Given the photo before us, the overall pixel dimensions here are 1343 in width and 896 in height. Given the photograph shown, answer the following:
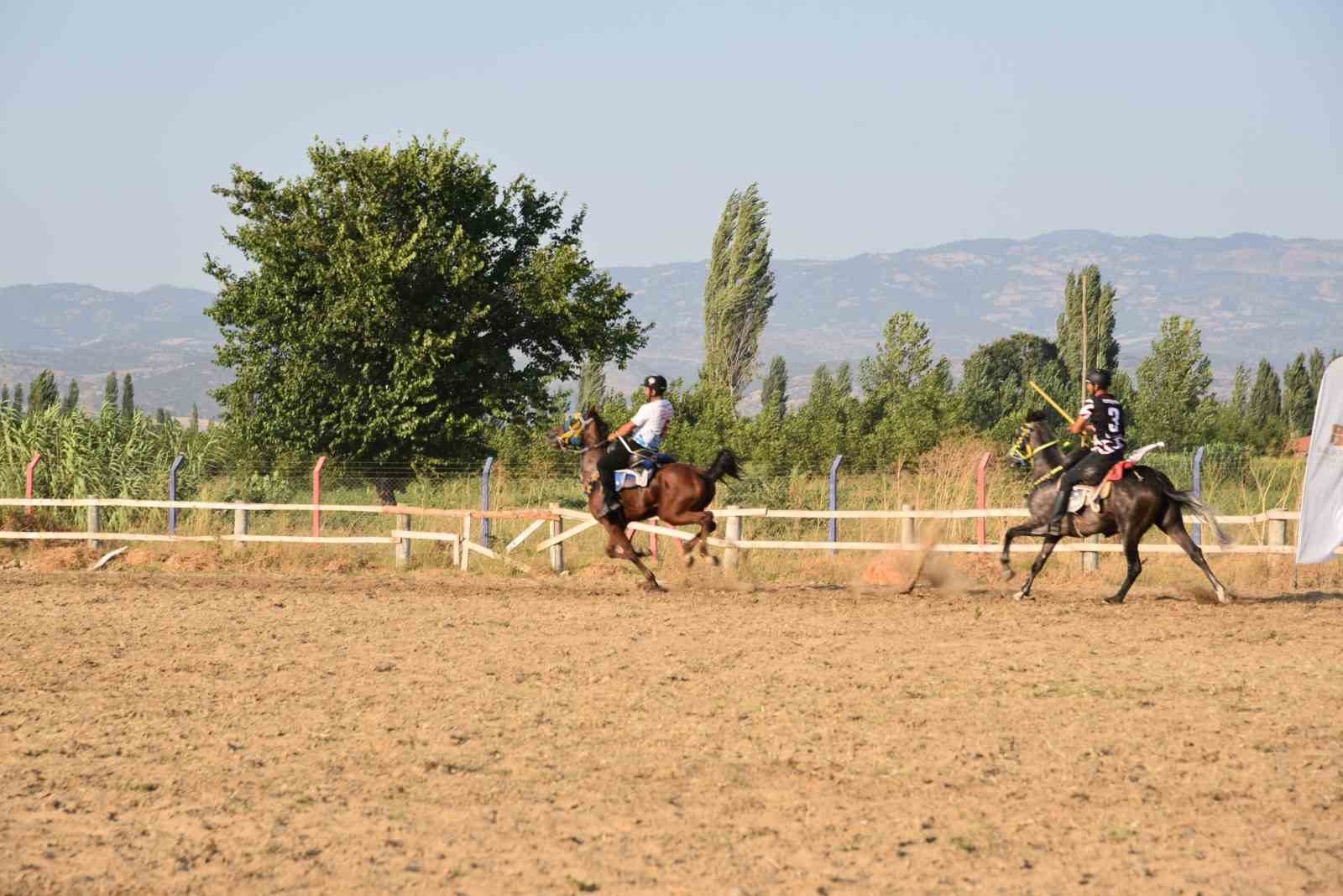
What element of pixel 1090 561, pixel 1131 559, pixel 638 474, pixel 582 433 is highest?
pixel 582 433

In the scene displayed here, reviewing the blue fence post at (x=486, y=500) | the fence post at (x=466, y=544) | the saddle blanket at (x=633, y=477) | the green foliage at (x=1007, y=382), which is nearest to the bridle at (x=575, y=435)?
the saddle blanket at (x=633, y=477)

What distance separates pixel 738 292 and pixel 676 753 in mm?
73862

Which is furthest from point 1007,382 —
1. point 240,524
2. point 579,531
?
point 240,524

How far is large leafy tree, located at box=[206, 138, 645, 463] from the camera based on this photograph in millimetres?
27281

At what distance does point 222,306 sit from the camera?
2864cm

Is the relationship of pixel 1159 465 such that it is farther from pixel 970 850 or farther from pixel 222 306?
pixel 970 850

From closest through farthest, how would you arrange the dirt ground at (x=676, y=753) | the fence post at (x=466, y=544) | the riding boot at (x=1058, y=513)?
the dirt ground at (x=676, y=753), the riding boot at (x=1058, y=513), the fence post at (x=466, y=544)

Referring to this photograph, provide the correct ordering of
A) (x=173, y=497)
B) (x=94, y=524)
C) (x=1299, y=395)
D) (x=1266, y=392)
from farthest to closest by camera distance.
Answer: (x=1266, y=392)
(x=1299, y=395)
(x=173, y=497)
(x=94, y=524)

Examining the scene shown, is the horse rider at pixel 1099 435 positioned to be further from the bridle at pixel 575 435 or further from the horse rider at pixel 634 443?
the bridle at pixel 575 435

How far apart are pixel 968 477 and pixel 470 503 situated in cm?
883

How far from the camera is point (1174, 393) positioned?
58062 mm

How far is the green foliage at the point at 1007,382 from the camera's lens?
58.3 metres

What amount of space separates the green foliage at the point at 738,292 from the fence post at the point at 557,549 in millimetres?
55312

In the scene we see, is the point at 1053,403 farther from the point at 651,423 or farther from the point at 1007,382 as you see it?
the point at 1007,382
